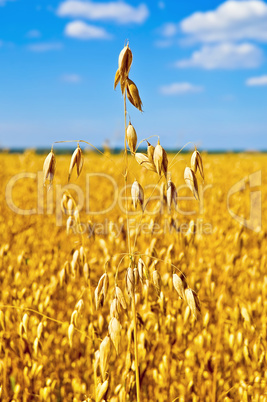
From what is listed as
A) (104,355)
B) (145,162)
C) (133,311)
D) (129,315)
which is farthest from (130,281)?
(129,315)

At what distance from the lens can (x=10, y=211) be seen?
11.6ft

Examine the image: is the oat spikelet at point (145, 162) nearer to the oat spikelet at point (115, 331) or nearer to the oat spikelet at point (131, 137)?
the oat spikelet at point (131, 137)

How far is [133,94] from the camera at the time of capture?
86 centimetres

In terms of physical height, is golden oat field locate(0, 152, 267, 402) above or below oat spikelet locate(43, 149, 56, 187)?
below

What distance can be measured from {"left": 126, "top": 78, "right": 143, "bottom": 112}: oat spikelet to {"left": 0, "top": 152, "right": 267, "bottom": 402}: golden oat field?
5.7 inches

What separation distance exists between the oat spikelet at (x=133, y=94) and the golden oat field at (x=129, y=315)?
0.15 metres

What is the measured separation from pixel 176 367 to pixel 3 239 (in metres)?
1.71

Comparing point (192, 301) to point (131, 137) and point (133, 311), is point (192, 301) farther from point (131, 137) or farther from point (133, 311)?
point (131, 137)

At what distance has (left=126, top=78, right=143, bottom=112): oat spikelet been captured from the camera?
86 centimetres

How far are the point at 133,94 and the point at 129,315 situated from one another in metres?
1.21

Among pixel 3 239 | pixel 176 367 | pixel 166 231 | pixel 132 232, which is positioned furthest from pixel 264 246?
pixel 3 239

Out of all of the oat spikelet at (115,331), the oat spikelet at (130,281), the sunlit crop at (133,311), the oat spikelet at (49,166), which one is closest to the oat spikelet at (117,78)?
the sunlit crop at (133,311)

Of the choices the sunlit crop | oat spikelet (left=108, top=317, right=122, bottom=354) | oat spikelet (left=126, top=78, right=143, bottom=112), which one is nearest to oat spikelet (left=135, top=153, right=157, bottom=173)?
the sunlit crop

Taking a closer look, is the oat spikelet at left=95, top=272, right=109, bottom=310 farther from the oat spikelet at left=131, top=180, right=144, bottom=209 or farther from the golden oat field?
the oat spikelet at left=131, top=180, right=144, bottom=209
